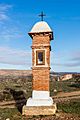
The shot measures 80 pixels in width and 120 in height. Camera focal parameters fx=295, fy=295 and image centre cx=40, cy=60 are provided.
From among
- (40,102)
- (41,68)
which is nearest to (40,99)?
(40,102)

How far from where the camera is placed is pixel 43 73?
16594 millimetres

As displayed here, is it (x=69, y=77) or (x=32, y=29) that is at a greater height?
(x=32, y=29)

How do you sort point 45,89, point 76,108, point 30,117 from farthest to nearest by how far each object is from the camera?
1. point 76,108
2. point 45,89
3. point 30,117

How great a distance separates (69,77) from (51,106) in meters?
48.1

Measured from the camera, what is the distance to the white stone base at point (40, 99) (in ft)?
52.5

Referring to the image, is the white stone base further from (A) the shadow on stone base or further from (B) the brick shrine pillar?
(A) the shadow on stone base

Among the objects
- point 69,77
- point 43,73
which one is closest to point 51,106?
point 43,73

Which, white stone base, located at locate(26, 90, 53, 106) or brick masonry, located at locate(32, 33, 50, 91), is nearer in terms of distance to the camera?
white stone base, located at locate(26, 90, 53, 106)

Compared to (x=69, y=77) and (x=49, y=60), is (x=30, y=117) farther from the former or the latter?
(x=69, y=77)

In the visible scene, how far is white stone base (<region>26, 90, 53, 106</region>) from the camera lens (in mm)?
16016

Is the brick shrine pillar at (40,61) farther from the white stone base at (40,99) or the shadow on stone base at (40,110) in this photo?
the shadow on stone base at (40,110)

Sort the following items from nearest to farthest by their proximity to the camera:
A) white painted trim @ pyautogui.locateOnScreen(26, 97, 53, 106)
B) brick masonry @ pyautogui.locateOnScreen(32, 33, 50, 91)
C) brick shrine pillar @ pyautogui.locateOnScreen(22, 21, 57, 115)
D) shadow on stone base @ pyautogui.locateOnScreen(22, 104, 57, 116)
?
1. shadow on stone base @ pyautogui.locateOnScreen(22, 104, 57, 116)
2. white painted trim @ pyautogui.locateOnScreen(26, 97, 53, 106)
3. brick shrine pillar @ pyautogui.locateOnScreen(22, 21, 57, 115)
4. brick masonry @ pyautogui.locateOnScreen(32, 33, 50, 91)

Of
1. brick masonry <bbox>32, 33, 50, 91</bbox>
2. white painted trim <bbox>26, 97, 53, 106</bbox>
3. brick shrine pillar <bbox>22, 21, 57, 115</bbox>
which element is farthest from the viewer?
brick masonry <bbox>32, 33, 50, 91</bbox>

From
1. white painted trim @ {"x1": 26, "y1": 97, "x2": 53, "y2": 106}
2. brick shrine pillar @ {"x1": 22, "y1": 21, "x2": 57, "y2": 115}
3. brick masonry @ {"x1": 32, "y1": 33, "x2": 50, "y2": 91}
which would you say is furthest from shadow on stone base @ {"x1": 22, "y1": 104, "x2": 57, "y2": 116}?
brick masonry @ {"x1": 32, "y1": 33, "x2": 50, "y2": 91}
